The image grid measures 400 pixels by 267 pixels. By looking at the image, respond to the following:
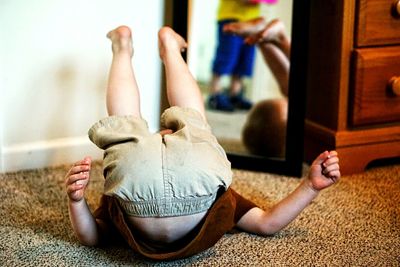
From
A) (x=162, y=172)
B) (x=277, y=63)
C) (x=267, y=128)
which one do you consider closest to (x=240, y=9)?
(x=277, y=63)

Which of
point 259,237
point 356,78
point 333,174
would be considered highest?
point 356,78

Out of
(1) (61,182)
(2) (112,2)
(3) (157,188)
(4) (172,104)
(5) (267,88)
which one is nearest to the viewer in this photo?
(3) (157,188)

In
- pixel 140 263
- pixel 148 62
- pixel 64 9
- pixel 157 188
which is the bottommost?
pixel 140 263

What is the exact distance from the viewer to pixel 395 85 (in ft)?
4.79

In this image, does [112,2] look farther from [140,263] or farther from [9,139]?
[140,263]

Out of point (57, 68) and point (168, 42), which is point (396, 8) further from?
point (57, 68)

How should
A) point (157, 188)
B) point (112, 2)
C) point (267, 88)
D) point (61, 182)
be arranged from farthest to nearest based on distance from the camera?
point (267, 88) → point (112, 2) → point (61, 182) → point (157, 188)

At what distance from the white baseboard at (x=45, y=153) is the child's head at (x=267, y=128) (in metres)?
0.39

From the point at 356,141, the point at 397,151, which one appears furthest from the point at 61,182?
the point at 397,151

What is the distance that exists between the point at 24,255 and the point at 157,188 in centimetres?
27

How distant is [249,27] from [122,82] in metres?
0.50

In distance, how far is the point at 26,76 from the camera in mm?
1464

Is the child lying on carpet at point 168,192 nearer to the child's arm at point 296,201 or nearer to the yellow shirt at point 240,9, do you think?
the child's arm at point 296,201

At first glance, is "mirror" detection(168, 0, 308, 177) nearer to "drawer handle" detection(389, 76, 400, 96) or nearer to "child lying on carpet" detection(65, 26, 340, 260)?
"drawer handle" detection(389, 76, 400, 96)
